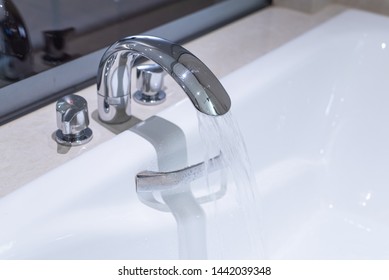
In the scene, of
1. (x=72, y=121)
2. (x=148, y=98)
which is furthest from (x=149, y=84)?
(x=72, y=121)

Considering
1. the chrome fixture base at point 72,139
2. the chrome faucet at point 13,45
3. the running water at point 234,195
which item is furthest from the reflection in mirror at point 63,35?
the running water at point 234,195

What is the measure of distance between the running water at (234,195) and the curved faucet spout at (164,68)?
0.16ft

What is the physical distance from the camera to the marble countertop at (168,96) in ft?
2.89

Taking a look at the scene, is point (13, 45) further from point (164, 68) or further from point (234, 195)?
point (234, 195)

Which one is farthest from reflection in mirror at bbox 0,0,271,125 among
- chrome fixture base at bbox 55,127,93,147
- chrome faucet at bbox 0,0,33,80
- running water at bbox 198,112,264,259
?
running water at bbox 198,112,264,259

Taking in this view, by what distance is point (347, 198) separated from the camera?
4.29 ft

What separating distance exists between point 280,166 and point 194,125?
331 millimetres

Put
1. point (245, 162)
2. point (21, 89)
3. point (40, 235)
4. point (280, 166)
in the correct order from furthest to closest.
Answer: point (280, 166) < point (21, 89) < point (245, 162) < point (40, 235)

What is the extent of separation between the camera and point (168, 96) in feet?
3.52

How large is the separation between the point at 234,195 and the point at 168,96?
8.7 inches

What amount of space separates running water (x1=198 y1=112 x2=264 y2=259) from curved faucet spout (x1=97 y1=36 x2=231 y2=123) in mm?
48

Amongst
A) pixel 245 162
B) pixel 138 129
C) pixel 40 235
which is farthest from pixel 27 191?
pixel 245 162

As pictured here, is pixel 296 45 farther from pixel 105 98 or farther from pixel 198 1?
pixel 105 98

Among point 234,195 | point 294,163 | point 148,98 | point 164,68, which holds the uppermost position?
point 164,68
